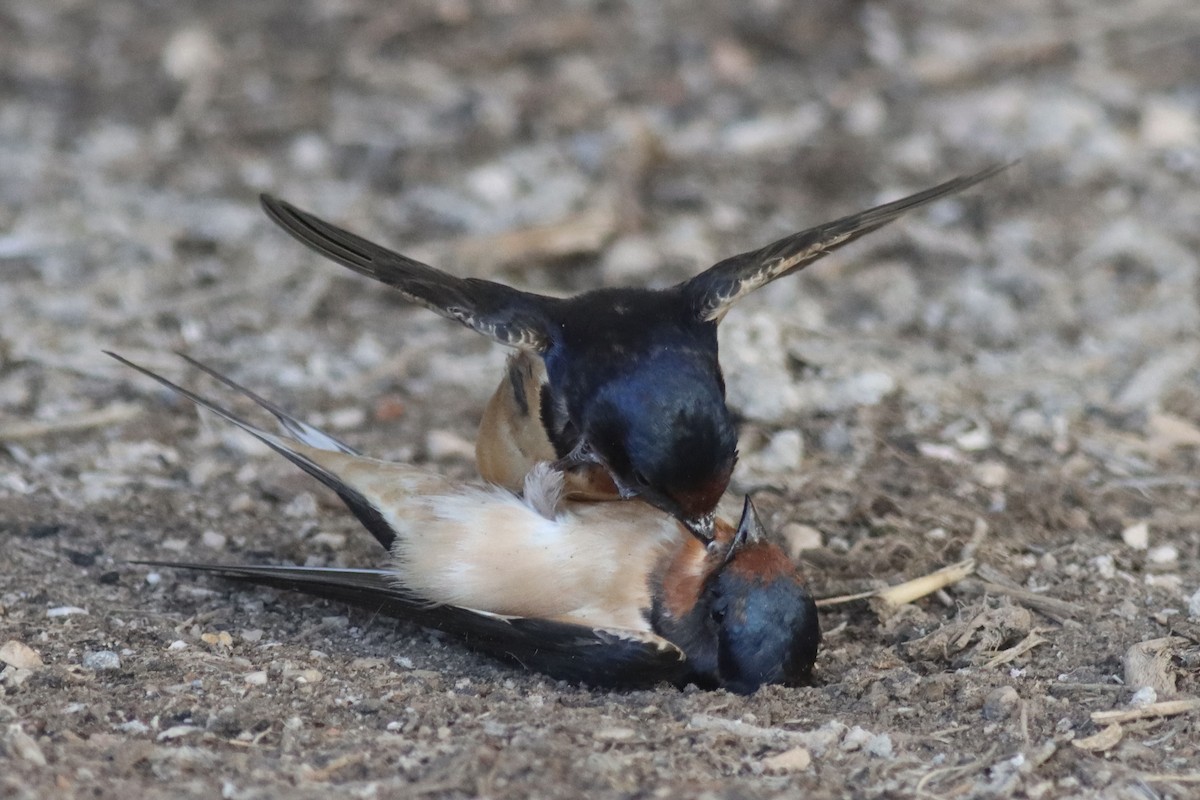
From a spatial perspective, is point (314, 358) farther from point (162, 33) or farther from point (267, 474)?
point (162, 33)

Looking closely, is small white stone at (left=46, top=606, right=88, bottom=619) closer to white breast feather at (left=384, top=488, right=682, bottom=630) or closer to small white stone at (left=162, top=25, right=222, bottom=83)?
white breast feather at (left=384, top=488, right=682, bottom=630)

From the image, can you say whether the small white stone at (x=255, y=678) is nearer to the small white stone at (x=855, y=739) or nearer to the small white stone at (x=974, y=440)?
the small white stone at (x=855, y=739)

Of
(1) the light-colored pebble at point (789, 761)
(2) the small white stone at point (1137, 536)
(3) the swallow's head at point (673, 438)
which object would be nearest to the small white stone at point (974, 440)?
(2) the small white stone at point (1137, 536)

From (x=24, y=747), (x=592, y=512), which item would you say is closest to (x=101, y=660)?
(x=24, y=747)

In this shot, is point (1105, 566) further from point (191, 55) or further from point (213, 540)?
point (191, 55)

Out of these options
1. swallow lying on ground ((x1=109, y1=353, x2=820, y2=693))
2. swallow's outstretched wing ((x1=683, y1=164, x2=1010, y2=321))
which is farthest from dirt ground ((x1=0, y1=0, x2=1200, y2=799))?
swallow's outstretched wing ((x1=683, y1=164, x2=1010, y2=321))
